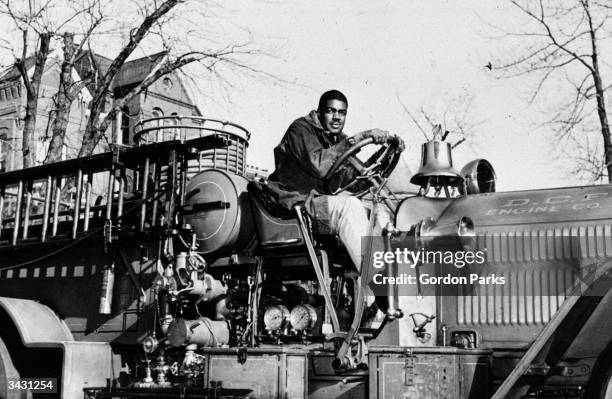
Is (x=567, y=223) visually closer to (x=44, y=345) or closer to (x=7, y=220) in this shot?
(x=44, y=345)

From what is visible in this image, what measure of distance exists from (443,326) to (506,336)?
45 centimetres

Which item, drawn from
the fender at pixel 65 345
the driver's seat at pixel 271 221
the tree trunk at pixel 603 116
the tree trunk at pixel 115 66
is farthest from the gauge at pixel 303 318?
the tree trunk at pixel 115 66

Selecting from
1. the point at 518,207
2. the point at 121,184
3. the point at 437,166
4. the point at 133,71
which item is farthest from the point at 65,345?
the point at 133,71

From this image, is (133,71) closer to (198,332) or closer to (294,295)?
(294,295)

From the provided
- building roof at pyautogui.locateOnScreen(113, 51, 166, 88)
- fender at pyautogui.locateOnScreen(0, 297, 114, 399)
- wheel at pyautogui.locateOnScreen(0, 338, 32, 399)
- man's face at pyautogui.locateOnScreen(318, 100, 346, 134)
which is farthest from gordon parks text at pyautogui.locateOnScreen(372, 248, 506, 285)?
building roof at pyautogui.locateOnScreen(113, 51, 166, 88)

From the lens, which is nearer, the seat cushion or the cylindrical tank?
the seat cushion

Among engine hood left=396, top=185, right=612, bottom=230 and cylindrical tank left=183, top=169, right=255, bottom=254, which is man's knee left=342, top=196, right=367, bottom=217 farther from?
cylindrical tank left=183, top=169, right=255, bottom=254

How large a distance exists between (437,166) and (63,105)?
10988 mm

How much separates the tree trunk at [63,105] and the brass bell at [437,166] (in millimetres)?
10469

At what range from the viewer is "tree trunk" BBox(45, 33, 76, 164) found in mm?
15172

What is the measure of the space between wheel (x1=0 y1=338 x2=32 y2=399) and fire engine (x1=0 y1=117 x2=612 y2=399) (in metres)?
0.01

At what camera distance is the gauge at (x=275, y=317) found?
5656 millimetres

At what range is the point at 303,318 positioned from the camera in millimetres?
5602

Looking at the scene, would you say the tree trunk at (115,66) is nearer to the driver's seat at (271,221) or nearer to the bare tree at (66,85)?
the bare tree at (66,85)
